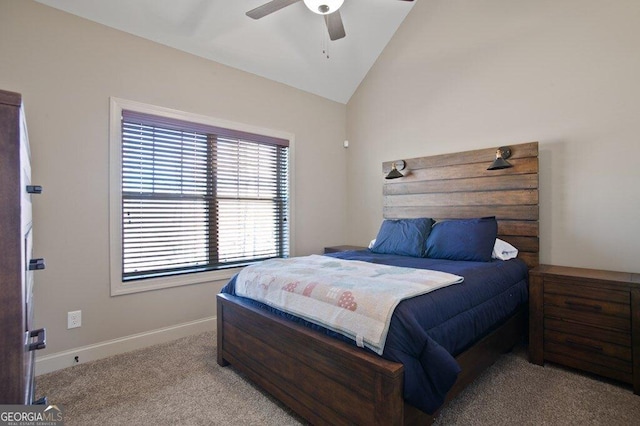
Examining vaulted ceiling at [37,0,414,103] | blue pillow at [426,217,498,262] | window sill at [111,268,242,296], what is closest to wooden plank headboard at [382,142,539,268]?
blue pillow at [426,217,498,262]

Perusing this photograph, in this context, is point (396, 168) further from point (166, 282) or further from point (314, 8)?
point (166, 282)

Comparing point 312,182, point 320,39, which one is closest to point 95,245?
point 312,182

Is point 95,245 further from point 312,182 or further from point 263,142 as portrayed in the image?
point 312,182

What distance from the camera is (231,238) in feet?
11.1

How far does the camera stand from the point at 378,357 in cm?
136

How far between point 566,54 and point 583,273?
1.82m

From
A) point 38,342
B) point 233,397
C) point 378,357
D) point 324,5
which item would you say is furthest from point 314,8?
point 233,397

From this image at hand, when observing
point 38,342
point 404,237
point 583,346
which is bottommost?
point 583,346

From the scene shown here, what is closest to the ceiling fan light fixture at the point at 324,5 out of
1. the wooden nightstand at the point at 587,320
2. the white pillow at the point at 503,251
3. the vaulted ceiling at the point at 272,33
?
the vaulted ceiling at the point at 272,33

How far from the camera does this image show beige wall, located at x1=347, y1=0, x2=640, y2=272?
2430 millimetres

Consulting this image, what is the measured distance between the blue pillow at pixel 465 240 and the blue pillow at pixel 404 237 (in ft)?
0.33

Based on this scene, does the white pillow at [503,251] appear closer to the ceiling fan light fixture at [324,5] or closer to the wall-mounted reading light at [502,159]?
the wall-mounted reading light at [502,159]

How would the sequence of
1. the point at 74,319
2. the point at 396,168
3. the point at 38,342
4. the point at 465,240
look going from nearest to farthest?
the point at 38,342, the point at 74,319, the point at 465,240, the point at 396,168

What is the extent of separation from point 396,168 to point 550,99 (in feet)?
5.10
